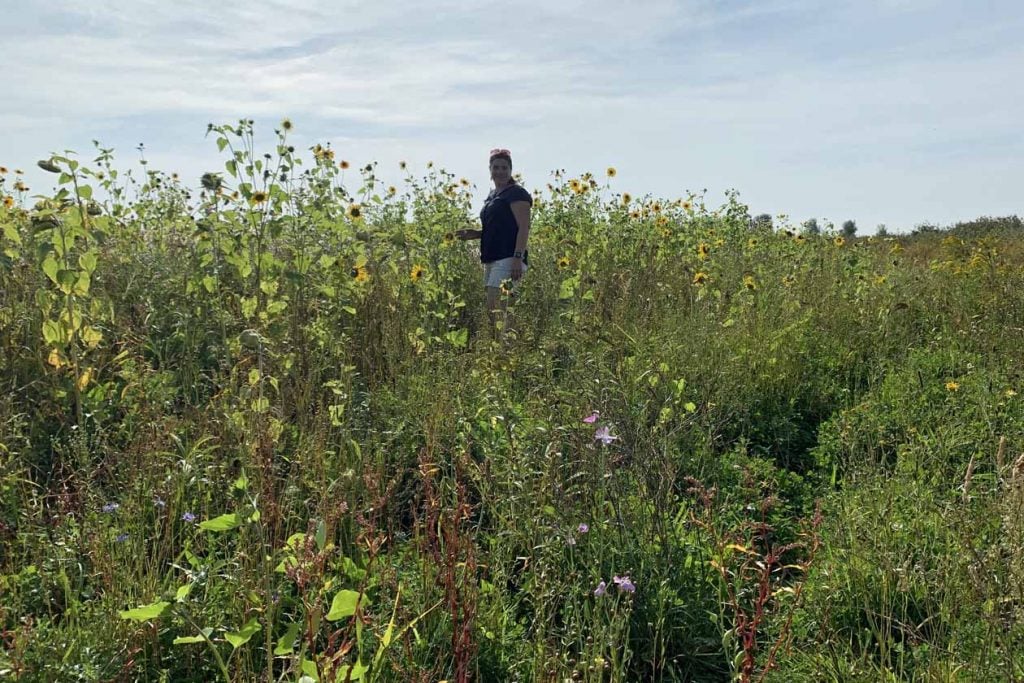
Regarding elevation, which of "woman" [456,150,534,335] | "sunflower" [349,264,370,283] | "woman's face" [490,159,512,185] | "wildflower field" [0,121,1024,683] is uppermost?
"woman's face" [490,159,512,185]

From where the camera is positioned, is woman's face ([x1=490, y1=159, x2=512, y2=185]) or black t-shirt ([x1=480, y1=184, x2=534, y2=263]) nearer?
black t-shirt ([x1=480, y1=184, x2=534, y2=263])

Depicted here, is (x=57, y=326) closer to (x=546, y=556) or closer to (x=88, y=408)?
(x=88, y=408)

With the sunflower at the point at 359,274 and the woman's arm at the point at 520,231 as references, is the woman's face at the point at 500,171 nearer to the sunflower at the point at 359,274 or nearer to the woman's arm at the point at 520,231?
the woman's arm at the point at 520,231

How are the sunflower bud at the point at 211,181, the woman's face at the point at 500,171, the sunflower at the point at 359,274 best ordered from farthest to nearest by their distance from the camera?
the woman's face at the point at 500,171, the sunflower at the point at 359,274, the sunflower bud at the point at 211,181

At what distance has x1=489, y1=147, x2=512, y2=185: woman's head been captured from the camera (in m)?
5.61

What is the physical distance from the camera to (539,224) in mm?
7301

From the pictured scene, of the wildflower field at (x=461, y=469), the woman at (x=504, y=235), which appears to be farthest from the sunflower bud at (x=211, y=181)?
the woman at (x=504, y=235)

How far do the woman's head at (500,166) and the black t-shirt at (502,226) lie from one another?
120 mm

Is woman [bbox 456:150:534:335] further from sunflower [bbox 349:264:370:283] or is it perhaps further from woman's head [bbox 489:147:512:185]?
sunflower [bbox 349:264:370:283]

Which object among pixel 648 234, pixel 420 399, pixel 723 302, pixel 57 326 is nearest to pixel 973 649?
pixel 420 399

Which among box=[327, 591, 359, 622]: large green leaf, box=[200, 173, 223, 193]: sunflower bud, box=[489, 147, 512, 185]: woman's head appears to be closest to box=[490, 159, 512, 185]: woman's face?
box=[489, 147, 512, 185]: woman's head

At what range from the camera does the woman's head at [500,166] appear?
5.61 m

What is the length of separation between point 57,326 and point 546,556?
6.70 feet

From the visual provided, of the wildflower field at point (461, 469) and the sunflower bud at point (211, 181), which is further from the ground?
the sunflower bud at point (211, 181)
